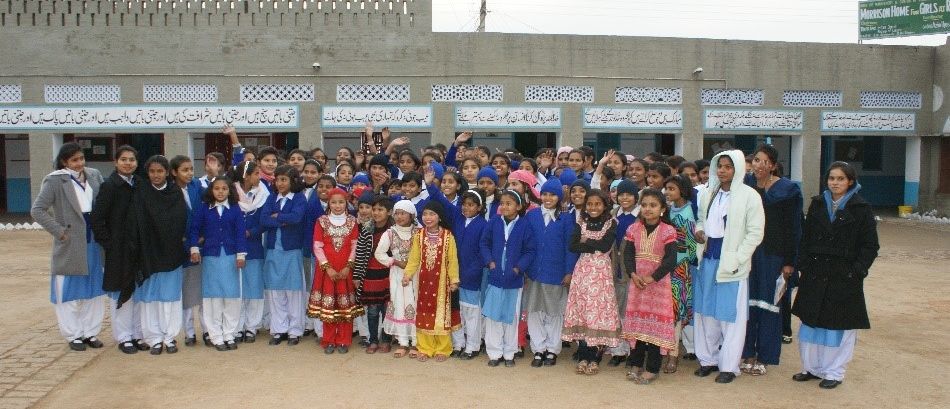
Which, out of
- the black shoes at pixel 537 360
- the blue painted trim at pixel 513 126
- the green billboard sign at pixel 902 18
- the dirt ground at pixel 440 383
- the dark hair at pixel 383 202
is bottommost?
the dirt ground at pixel 440 383

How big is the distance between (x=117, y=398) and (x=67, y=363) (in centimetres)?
97

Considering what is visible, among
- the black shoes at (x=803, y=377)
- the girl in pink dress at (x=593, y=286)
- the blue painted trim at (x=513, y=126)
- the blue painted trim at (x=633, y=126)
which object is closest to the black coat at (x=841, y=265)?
the black shoes at (x=803, y=377)

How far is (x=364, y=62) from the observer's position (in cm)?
1384

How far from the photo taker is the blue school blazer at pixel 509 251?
16.4 ft

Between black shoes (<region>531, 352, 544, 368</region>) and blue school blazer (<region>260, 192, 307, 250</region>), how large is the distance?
195cm

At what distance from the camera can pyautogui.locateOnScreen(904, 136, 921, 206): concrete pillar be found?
55.0 ft

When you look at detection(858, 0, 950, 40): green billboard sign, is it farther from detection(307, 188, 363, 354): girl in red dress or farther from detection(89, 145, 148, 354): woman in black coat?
detection(89, 145, 148, 354): woman in black coat

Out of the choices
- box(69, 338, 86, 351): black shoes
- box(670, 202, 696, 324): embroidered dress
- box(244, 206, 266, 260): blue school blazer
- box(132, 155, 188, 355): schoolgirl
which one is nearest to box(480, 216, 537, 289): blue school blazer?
box(670, 202, 696, 324): embroidered dress

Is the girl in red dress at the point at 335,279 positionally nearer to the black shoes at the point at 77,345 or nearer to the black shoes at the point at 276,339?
the black shoes at the point at 276,339

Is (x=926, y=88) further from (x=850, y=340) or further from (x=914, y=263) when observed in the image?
(x=850, y=340)

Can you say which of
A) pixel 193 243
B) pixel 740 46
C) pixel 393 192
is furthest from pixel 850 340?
pixel 740 46

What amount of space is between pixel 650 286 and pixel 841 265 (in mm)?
1156

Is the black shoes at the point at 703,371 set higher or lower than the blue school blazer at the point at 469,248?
lower

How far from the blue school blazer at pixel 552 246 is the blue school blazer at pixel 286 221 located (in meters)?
1.72
